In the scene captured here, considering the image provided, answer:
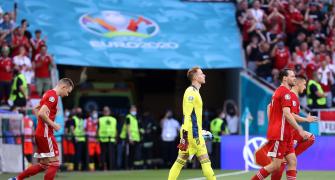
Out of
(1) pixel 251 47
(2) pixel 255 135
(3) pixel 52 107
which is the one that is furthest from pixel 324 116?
(3) pixel 52 107

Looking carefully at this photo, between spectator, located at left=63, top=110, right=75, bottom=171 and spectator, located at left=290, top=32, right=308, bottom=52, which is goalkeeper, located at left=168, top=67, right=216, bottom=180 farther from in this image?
spectator, located at left=290, top=32, right=308, bottom=52

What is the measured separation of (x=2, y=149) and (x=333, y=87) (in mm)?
10125

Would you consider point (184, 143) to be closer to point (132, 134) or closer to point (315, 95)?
point (132, 134)

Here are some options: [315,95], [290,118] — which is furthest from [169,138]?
[290,118]

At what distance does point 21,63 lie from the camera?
25.1m

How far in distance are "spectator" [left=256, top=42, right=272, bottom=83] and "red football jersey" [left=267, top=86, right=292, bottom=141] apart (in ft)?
41.9

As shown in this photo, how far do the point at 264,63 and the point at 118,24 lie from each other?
466 cm

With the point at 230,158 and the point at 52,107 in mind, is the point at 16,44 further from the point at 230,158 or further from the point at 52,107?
the point at 52,107

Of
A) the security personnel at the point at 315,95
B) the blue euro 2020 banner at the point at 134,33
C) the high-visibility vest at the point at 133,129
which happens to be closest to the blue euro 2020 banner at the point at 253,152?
the security personnel at the point at 315,95

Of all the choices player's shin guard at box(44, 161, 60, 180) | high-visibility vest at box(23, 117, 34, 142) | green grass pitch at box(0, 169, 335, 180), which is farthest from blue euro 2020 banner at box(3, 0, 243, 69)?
player's shin guard at box(44, 161, 60, 180)

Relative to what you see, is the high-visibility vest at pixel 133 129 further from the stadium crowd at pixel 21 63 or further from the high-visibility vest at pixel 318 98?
the high-visibility vest at pixel 318 98

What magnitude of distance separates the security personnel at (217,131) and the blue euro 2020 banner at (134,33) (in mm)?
1718

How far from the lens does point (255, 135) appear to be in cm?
2534

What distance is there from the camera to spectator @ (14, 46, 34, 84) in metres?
24.9
